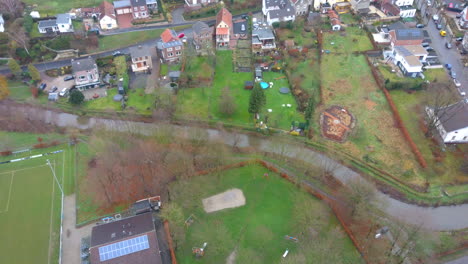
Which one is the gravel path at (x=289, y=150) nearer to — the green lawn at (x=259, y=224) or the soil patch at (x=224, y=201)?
the green lawn at (x=259, y=224)

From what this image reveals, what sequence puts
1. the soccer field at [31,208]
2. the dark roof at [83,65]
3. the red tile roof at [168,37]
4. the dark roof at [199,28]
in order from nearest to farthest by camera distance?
the soccer field at [31,208], the dark roof at [83,65], the red tile roof at [168,37], the dark roof at [199,28]

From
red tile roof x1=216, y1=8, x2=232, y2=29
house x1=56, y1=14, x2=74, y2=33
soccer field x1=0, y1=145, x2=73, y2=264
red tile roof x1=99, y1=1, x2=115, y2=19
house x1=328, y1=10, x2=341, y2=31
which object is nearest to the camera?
soccer field x1=0, y1=145, x2=73, y2=264

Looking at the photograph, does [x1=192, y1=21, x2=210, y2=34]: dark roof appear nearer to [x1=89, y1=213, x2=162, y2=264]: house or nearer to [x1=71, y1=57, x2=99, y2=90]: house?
[x1=71, y1=57, x2=99, y2=90]: house

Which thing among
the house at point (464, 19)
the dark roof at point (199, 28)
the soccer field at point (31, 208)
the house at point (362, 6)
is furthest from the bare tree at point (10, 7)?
the house at point (464, 19)

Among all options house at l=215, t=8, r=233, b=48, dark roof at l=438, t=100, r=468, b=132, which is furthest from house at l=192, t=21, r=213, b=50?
dark roof at l=438, t=100, r=468, b=132

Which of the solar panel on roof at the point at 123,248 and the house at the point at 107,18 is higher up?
the house at the point at 107,18

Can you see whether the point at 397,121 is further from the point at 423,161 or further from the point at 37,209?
the point at 37,209

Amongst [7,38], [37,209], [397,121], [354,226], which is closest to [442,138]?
[397,121]

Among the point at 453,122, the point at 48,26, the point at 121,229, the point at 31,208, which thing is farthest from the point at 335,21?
the point at 31,208
